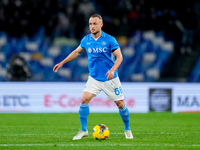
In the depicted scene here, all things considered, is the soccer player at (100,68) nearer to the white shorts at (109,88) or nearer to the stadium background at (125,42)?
the white shorts at (109,88)

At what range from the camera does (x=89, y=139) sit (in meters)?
7.57

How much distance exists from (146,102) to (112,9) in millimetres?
5997

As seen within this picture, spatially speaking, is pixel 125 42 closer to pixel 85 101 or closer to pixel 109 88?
pixel 109 88

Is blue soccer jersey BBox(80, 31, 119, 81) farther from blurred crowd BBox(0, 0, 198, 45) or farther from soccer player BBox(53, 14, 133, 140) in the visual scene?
blurred crowd BBox(0, 0, 198, 45)

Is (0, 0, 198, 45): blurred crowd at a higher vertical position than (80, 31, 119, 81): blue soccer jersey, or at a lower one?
higher

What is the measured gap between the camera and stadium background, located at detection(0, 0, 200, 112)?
16.1 m

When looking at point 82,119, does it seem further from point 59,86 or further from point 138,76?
point 138,76

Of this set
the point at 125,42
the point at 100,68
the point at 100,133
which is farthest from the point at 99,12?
the point at 100,133

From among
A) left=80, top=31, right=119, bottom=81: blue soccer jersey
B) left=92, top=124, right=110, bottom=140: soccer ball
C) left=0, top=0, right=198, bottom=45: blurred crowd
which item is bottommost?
left=92, top=124, right=110, bottom=140: soccer ball

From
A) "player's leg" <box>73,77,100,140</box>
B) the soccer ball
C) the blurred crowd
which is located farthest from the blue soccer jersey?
the blurred crowd

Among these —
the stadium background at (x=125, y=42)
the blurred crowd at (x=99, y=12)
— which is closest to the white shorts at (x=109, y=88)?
the stadium background at (x=125, y=42)

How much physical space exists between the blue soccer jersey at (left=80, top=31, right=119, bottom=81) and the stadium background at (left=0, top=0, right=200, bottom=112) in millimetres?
8465

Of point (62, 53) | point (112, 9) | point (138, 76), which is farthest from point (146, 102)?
point (112, 9)

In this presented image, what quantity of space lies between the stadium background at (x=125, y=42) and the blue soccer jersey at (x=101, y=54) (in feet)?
27.8
